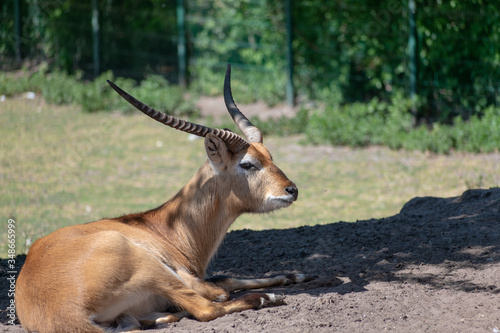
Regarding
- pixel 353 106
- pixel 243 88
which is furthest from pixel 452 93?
pixel 243 88

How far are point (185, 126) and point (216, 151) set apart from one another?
44 cm

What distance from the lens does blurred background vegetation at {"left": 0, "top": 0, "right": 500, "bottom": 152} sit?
39.6ft

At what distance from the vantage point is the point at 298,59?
1484 cm

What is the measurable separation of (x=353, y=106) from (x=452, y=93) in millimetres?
1863

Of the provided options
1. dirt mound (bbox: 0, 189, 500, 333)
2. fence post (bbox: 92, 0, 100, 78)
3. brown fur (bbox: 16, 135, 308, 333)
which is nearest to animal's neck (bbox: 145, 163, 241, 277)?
brown fur (bbox: 16, 135, 308, 333)

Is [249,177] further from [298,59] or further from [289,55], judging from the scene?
[298,59]

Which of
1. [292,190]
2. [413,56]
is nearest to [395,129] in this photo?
[413,56]

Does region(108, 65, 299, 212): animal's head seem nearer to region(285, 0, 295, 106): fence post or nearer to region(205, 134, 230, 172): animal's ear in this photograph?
region(205, 134, 230, 172): animal's ear

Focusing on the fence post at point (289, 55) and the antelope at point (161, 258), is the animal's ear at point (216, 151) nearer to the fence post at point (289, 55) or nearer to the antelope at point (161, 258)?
the antelope at point (161, 258)

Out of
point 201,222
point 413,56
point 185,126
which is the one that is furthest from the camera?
point 413,56

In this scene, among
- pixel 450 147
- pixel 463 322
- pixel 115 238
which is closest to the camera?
pixel 463 322

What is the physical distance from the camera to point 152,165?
11984mm

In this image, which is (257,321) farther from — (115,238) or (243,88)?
(243,88)

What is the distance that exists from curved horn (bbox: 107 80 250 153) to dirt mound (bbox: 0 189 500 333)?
130cm
